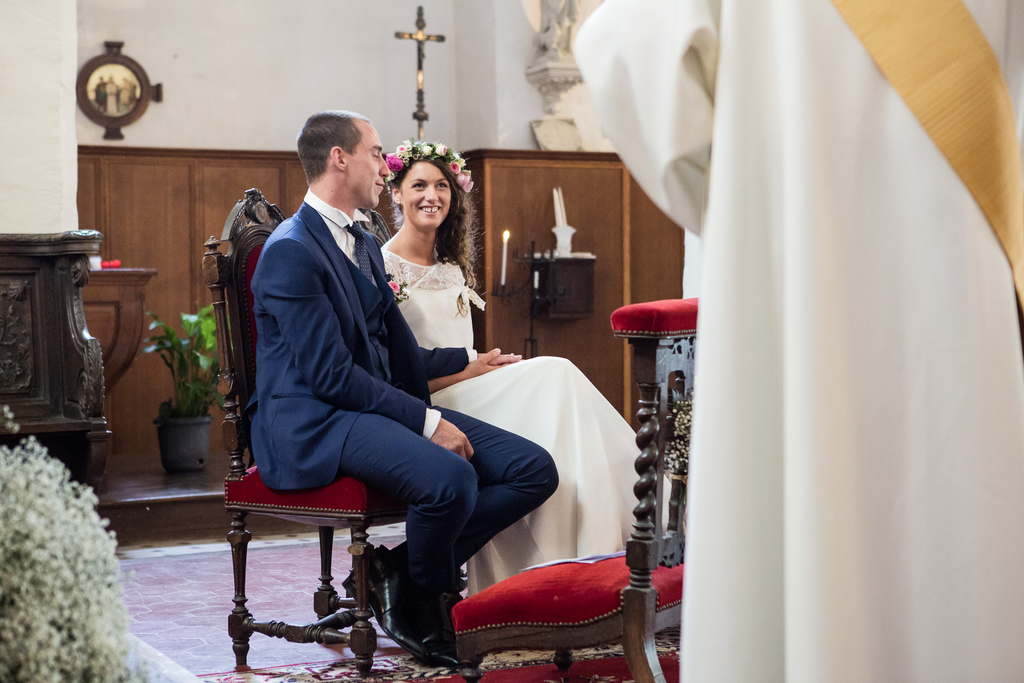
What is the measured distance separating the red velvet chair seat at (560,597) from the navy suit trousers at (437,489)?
585 mm

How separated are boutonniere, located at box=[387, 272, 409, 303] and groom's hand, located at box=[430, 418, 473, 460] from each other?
0.75 meters

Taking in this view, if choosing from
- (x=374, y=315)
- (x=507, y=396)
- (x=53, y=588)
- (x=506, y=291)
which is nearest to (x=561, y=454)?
(x=507, y=396)

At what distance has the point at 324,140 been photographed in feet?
11.3

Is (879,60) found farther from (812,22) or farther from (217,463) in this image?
(217,463)

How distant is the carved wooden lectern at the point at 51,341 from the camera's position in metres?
4.85

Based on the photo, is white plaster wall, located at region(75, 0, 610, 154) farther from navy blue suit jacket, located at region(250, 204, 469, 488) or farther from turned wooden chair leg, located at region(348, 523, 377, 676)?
turned wooden chair leg, located at region(348, 523, 377, 676)

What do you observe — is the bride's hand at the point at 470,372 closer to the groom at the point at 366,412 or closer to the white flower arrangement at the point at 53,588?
the groom at the point at 366,412

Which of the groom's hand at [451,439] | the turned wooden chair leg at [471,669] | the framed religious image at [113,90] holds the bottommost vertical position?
the turned wooden chair leg at [471,669]

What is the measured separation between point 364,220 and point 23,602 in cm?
315

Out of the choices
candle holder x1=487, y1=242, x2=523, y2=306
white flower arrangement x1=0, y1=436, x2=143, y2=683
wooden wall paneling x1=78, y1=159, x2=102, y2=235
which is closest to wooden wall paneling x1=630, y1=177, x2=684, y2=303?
candle holder x1=487, y1=242, x2=523, y2=306

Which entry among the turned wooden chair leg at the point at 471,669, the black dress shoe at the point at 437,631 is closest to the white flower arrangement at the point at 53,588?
the turned wooden chair leg at the point at 471,669

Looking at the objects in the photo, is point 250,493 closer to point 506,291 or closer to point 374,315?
point 374,315

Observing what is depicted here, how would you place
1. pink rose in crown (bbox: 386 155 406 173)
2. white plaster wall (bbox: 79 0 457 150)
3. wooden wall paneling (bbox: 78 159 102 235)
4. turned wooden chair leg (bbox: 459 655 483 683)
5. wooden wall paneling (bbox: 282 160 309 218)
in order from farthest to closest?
wooden wall paneling (bbox: 282 160 309 218), white plaster wall (bbox: 79 0 457 150), wooden wall paneling (bbox: 78 159 102 235), pink rose in crown (bbox: 386 155 406 173), turned wooden chair leg (bbox: 459 655 483 683)

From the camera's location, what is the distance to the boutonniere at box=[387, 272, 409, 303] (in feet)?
12.7
